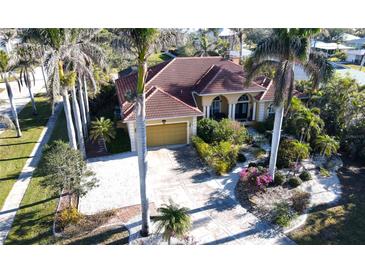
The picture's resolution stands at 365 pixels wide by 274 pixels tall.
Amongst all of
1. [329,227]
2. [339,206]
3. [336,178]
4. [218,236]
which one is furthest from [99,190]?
[336,178]

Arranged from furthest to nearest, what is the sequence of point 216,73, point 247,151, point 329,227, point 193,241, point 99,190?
point 216,73 < point 247,151 < point 99,190 < point 329,227 < point 193,241

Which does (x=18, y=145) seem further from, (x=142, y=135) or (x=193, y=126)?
(x=142, y=135)

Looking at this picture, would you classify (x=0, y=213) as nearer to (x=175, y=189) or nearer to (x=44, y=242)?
(x=44, y=242)

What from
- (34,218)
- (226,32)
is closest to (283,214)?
(34,218)

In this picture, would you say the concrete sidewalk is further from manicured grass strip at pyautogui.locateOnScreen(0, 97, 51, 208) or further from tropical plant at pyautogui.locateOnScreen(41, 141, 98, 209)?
tropical plant at pyautogui.locateOnScreen(41, 141, 98, 209)

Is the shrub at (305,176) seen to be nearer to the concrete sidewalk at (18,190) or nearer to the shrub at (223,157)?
the shrub at (223,157)
